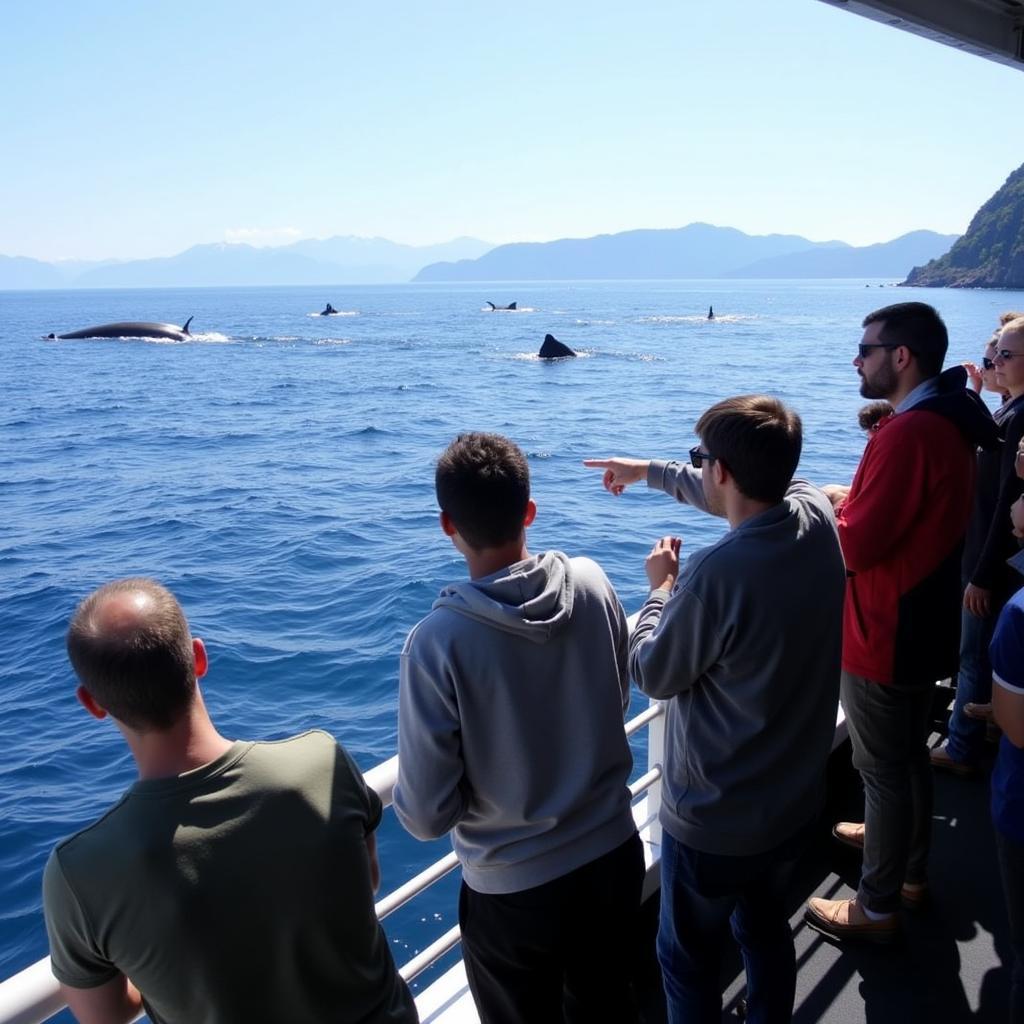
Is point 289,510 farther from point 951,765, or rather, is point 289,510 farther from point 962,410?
point 962,410

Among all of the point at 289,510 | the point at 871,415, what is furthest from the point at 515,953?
the point at 289,510

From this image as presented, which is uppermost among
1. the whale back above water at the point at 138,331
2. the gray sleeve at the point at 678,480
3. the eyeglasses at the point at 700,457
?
the eyeglasses at the point at 700,457

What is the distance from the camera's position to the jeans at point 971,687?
14.7 ft

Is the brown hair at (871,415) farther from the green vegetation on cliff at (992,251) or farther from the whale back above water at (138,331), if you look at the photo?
the green vegetation on cliff at (992,251)

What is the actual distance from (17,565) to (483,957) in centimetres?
1473

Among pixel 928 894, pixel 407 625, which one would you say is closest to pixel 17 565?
pixel 407 625

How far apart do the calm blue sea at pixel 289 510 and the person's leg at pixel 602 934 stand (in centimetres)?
387

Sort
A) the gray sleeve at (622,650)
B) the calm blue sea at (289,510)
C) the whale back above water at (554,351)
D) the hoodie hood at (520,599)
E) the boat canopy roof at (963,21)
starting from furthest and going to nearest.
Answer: the whale back above water at (554,351), the calm blue sea at (289,510), the boat canopy roof at (963,21), the gray sleeve at (622,650), the hoodie hood at (520,599)

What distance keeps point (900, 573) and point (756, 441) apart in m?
1.10

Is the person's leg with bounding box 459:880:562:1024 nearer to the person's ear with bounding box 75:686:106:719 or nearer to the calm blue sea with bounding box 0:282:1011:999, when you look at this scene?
the person's ear with bounding box 75:686:106:719

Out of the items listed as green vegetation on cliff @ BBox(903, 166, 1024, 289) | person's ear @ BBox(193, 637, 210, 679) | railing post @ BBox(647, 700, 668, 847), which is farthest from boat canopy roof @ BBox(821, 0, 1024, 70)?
green vegetation on cliff @ BBox(903, 166, 1024, 289)

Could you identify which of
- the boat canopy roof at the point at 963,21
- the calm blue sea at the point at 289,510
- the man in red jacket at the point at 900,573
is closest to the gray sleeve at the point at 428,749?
the man in red jacket at the point at 900,573

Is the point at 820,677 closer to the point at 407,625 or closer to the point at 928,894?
the point at 928,894

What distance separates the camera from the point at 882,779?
3.24m
